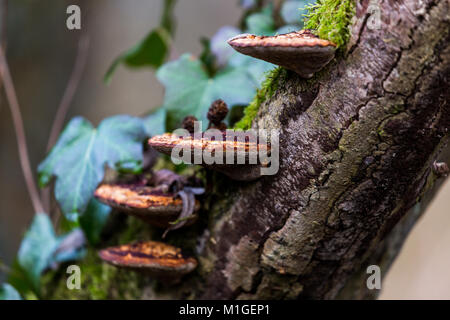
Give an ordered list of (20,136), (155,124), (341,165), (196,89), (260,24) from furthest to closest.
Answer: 1. (20,136)
2. (260,24)
3. (155,124)
4. (196,89)
5. (341,165)

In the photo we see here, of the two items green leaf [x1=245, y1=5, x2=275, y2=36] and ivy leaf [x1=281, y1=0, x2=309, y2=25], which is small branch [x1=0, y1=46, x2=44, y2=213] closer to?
green leaf [x1=245, y1=5, x2=275, y2=36]

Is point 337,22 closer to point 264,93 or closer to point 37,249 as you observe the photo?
point 264,93

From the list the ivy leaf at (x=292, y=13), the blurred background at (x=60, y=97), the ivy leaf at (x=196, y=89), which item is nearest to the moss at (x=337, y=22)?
the ivy leaf at (x=196, y=89)

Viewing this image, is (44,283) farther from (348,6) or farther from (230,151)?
(348,6)

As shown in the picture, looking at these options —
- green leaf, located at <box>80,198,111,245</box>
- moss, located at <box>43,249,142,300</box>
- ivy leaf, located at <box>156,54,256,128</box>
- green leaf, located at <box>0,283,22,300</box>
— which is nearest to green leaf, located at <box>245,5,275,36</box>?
ivy leaf, located at <box>156,54,256,128</box>

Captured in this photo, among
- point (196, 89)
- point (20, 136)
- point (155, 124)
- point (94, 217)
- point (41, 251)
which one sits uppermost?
point (196, 89)

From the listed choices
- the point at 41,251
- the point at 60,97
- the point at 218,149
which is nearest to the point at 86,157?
the point at 41,251

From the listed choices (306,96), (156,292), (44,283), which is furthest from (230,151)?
(44,283)
